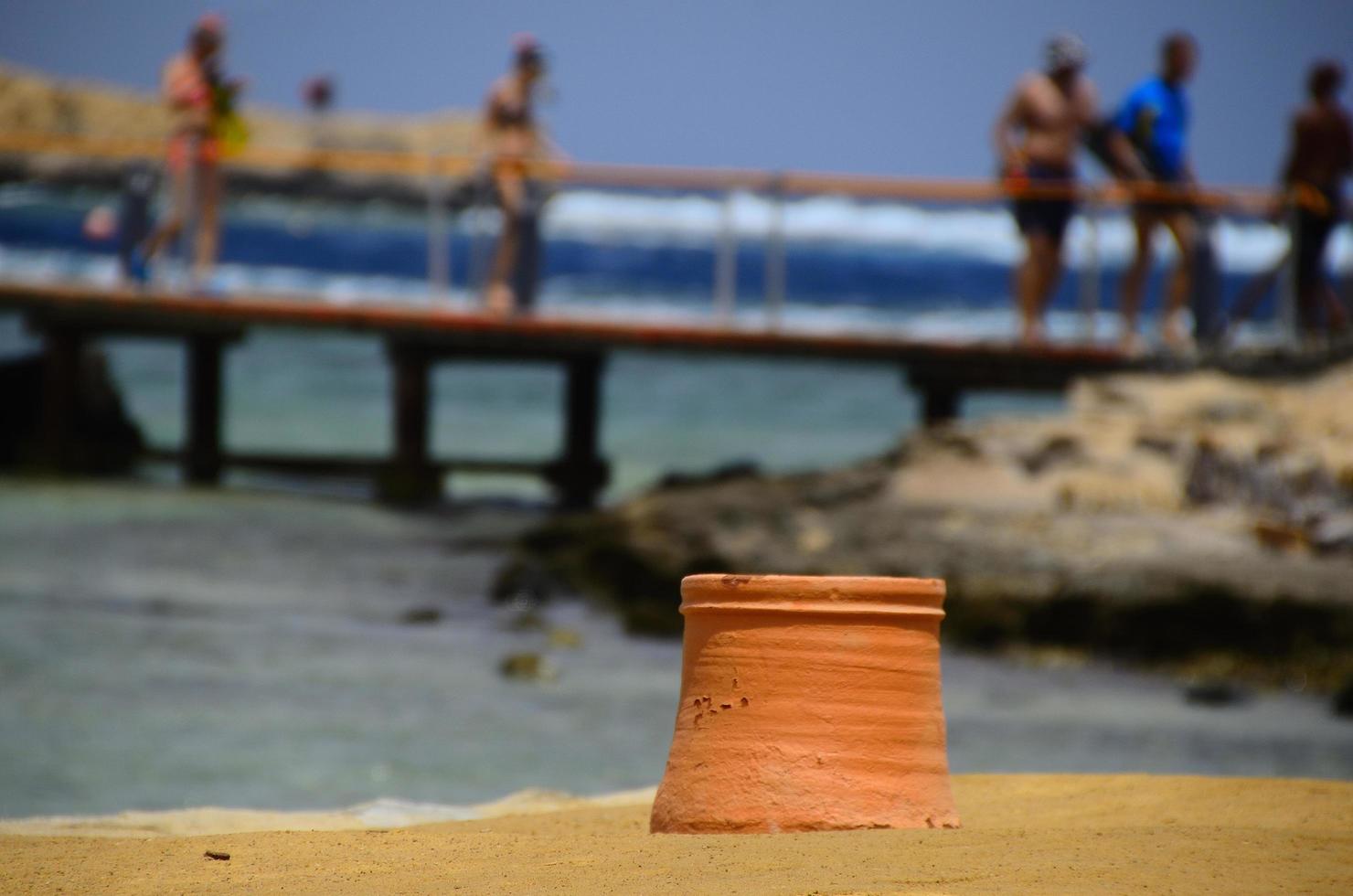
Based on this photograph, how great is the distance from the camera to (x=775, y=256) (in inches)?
516

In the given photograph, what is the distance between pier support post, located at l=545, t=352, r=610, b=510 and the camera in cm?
1563

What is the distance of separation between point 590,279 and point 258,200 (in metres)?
3.28

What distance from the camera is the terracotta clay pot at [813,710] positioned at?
13.7 ft

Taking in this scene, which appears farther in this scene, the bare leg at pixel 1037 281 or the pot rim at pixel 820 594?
the bare leg at pixel 1037 281

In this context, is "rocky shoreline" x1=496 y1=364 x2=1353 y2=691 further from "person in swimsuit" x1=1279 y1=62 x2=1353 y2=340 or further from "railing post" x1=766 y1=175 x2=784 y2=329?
"railing post" x1=766 y1=175 x2=784 y2=329

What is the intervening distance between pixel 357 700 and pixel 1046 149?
5.89 metres

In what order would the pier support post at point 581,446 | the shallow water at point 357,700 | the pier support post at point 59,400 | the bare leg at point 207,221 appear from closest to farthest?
the shallow water at point 357,700 → the bare leg at point 207,221 → the pier support post at point 581,446 → the pier support post at point 59,400

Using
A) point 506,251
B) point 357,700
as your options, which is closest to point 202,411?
point 506,251

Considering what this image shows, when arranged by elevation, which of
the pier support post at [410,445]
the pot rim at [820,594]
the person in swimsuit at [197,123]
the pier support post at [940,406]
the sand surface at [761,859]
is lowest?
the pier support post at [410,445]

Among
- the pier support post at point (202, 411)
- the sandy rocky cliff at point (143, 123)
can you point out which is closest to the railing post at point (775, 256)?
the pier support post at point (202, 411)

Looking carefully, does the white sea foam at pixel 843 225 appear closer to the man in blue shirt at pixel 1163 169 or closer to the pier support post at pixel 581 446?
the man in blue shirt at pixel 1163 169

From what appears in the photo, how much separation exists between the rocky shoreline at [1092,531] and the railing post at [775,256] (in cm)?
191

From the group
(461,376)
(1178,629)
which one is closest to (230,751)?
(1178,629)

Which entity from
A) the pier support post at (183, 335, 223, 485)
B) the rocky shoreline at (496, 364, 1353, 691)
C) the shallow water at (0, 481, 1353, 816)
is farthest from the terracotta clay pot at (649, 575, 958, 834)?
the pier support post at (183, 335, 223, 485)
